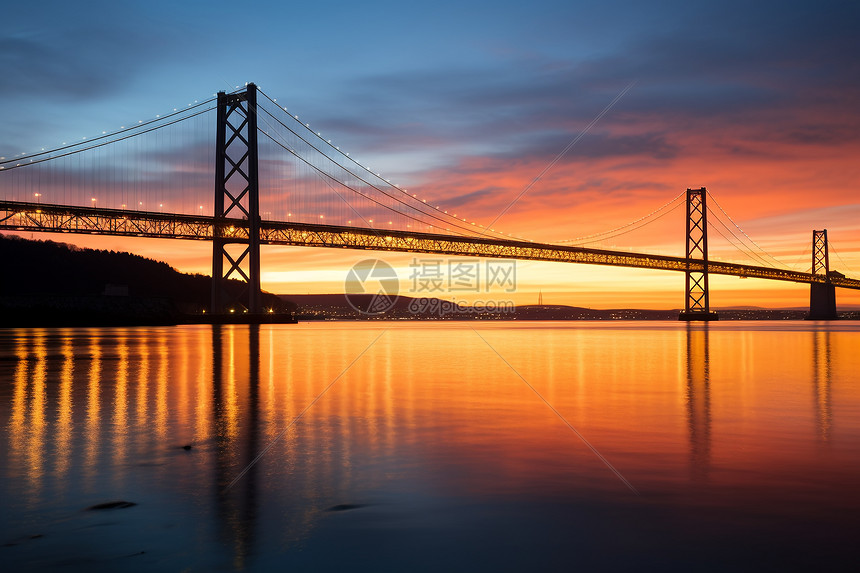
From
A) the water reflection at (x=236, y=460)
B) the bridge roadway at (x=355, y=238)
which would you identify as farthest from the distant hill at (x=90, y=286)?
the water reflection at (x=236, y=460)

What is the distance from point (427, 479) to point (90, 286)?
14521cm

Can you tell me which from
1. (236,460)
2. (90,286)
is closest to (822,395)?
(236,460)

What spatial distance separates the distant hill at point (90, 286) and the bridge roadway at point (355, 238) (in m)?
6.37

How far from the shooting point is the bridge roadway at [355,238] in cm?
6372

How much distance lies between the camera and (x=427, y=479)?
619 cm

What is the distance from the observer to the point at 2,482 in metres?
5.95

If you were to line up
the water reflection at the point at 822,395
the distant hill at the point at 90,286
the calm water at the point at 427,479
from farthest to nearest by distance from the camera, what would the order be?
the distant hill at the point at 90,286
the water reflection at the point at 822,395
the calm water at the point at 427,479

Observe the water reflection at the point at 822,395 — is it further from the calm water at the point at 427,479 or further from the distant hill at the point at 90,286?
the distant hill at the point at 90,286

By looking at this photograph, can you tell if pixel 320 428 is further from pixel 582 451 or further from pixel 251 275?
pixel 251 275

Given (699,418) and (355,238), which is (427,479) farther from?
(355,238)

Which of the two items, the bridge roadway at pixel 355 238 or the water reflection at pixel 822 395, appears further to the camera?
the bridge roadway at pixel 355 238

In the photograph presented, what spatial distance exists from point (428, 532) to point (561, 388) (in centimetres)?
998

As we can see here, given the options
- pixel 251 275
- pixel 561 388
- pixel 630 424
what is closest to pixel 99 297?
pixel 251 275

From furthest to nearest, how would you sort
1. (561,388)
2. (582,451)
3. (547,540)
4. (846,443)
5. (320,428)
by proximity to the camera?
(561,388) → (320,428) → (846,443) → (582,451) → (547,540)
